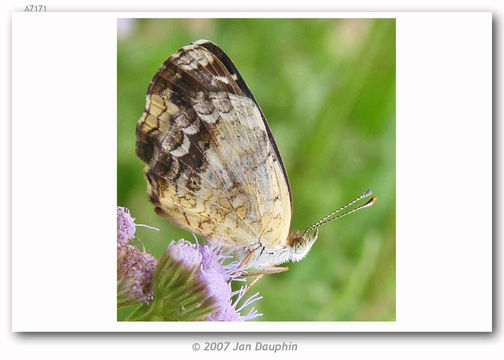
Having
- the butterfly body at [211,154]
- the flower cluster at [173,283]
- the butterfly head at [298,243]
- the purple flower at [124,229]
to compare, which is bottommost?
the flower cluster at [173,283]

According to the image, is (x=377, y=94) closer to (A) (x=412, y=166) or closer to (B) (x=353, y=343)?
(A) (x=412, y=166)

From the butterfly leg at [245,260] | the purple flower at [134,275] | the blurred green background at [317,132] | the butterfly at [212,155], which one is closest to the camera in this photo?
the purple flower at [134,275]

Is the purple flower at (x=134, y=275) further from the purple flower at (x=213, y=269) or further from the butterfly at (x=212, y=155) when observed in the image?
the butterfly at (x=212, y=155)

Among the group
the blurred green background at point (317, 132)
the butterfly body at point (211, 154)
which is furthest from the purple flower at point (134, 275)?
the blurred green background at point (317, 132)

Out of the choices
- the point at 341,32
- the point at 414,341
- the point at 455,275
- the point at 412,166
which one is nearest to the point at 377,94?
the point at 341,32

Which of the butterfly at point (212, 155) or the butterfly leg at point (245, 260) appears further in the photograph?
the butterfly leg at point (245, 260)

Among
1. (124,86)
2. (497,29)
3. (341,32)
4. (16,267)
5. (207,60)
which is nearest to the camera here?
(207,60)

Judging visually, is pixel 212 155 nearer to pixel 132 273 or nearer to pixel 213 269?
pixel 213 269

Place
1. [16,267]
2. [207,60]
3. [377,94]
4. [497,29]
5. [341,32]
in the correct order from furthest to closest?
[341,32]
[377,94]
[497,29]
[16,267]
[207,60]
